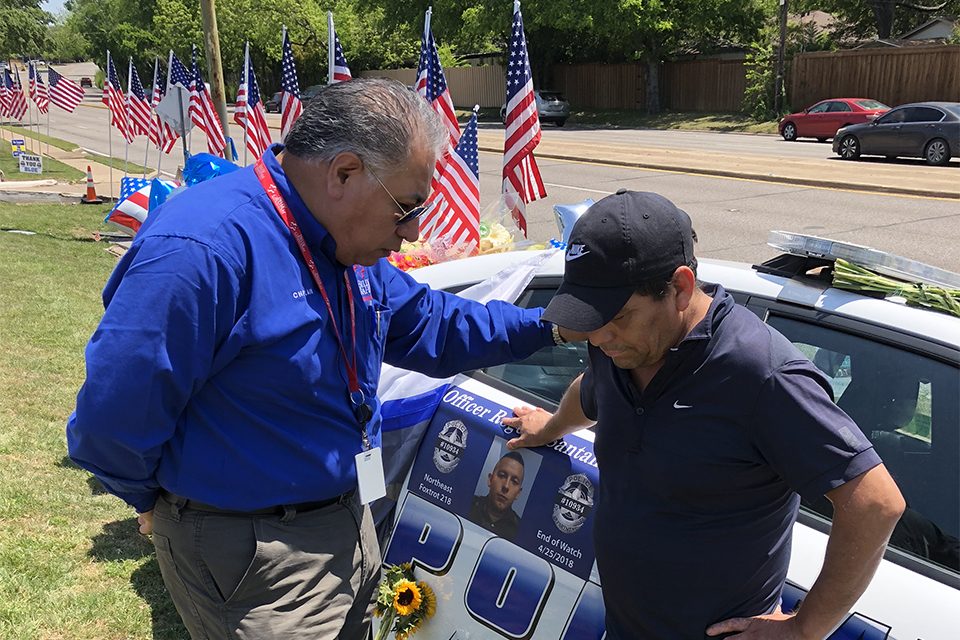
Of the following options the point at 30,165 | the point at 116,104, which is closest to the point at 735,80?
the point at 116,104

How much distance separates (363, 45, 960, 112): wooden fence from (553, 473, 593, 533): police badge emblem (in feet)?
77.2

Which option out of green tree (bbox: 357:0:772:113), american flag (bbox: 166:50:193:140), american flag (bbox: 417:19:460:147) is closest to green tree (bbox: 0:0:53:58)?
green tree (bbox: 357:0:772:113)

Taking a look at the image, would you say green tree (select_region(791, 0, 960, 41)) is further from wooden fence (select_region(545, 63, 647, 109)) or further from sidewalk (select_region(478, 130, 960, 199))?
sidewalk (select_region(478, 130, 960, 199))

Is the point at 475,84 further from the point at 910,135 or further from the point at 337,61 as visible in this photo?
the point at 337,61

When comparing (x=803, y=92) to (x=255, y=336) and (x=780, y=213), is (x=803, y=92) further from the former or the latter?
(x=255, y=336)

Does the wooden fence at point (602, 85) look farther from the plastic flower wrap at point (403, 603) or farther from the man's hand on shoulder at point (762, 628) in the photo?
the man's hand on shoulder at point (762, 628)

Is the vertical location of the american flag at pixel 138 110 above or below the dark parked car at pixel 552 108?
above

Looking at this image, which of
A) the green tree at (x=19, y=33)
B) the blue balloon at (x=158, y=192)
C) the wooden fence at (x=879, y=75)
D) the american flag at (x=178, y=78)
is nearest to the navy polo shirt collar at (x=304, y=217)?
the blue balloon at (x=158, y=192)

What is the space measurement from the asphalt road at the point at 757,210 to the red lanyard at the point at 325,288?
4224mm

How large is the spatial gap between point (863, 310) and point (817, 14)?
51571mm

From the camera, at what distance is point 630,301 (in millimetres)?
1697

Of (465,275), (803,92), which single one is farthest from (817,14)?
(465,275)

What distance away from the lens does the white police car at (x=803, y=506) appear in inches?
74.4

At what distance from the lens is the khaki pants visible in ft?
6.27
